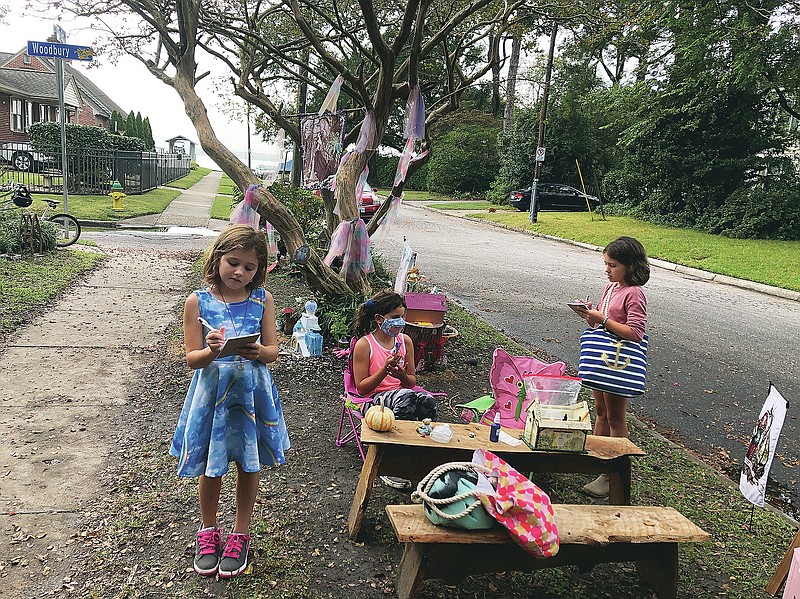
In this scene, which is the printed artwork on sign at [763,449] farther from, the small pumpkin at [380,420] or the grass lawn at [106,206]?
the grass lawn at [106,206]

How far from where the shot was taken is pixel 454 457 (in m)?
3.41

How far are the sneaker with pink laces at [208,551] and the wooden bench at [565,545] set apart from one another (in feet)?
2.77

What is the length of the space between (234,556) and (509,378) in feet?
6.47

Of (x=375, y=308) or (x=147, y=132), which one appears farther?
(x=147, y=132)

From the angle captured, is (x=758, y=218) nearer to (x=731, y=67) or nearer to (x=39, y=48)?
(x=731, y=67)

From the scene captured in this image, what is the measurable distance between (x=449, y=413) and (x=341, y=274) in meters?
2.40

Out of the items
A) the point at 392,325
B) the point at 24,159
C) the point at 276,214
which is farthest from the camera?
the point at 24,159

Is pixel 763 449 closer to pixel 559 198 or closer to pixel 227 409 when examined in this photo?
pixel 227 409

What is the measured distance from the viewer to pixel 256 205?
6.79m

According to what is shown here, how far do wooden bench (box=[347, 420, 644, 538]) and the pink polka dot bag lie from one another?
2.14ft

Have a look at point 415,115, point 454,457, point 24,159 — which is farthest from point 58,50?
point 24,159

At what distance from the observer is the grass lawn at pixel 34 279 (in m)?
7.18

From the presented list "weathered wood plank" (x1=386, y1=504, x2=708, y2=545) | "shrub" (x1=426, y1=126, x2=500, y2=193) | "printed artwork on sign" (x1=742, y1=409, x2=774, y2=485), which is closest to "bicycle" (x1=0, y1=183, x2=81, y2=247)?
"weathered wood plank" (x1=386, y1=504, x2=708, y2=545)

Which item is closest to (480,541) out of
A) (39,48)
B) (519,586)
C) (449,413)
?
(519,586)
